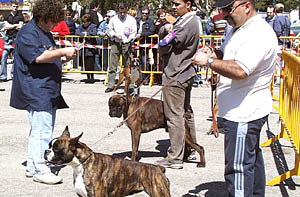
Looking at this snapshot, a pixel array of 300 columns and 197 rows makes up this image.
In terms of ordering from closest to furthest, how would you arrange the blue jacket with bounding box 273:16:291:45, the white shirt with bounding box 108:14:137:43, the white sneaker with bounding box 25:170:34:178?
the white sneaker with bounding box 25:170:34:178 → the white shirt with bounding box 108:14:137:43 → the blue jacket with bounding box 273:16:291:45

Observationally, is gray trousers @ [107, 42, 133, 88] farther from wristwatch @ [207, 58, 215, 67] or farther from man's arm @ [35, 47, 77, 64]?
wristwatch @ [207, 58, 215, 67]

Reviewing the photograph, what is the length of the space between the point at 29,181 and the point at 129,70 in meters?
6.47

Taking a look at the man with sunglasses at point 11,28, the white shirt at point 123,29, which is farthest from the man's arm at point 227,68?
the man with sunglasses at point 11,28

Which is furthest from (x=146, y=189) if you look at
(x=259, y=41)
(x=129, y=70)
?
(x=129, y=70)

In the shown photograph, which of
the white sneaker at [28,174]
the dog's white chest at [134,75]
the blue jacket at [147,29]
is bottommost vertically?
the white sneaker at [28,174]

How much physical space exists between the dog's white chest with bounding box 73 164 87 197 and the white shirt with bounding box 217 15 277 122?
1.36m

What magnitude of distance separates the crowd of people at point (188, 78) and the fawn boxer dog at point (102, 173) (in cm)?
68

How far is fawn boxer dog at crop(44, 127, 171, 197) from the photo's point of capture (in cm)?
443

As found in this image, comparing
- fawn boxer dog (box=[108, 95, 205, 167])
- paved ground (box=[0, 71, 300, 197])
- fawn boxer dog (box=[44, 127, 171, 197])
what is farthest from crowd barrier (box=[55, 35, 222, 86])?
fawn boxer dog (box=[44, 127, 171, 197])

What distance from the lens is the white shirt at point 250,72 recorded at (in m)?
3.89

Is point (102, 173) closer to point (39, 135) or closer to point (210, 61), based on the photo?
point (210, 61)

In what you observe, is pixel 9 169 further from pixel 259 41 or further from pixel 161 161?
pixel 259 41

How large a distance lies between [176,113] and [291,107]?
1.56m

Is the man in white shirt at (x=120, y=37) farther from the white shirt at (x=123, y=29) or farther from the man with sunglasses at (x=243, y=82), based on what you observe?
the man with sunglasses at (x=243, y=82)
